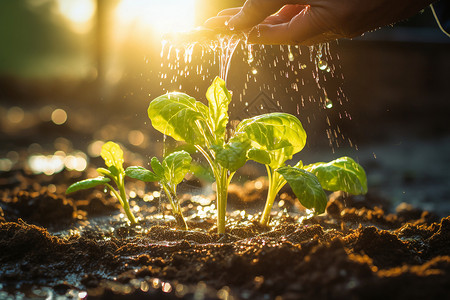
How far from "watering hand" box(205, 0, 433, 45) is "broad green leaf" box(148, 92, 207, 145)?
0.49 metres

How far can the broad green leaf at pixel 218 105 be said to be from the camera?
2.02m

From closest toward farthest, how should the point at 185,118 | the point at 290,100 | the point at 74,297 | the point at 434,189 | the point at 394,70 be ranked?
the point at 74,297
the point at 185,118
the point at 434,189
the point at 290,100
the point at 394,70

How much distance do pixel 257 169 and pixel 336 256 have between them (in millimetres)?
3645

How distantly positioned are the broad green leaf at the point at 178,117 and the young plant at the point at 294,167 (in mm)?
226

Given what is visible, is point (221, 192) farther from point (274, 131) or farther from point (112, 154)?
point (112, 154)

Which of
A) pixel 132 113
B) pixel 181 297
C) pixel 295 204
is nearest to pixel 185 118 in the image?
pixel 181 297

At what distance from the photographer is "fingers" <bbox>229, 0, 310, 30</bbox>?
6.50ft

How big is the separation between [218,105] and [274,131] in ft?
1.04

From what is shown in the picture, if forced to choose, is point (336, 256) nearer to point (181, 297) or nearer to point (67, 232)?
point (181, 297)

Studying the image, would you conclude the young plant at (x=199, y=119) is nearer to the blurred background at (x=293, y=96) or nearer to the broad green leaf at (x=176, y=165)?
the broad green leaf at (x=176, y=165)

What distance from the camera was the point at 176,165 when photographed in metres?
2.18

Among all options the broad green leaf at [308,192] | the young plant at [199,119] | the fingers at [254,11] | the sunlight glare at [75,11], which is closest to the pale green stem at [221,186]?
the young plant at [199,119]

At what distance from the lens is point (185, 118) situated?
6.51 ft

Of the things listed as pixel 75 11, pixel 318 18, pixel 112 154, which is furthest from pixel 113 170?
pixel 75 11
